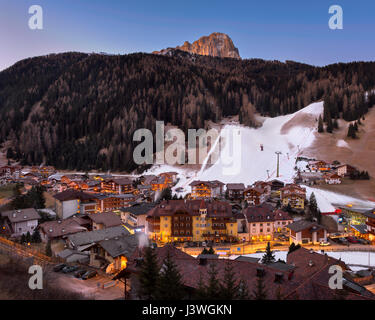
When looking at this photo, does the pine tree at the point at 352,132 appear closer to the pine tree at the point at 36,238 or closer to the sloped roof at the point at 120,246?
the sloped roof at the point at 120,246

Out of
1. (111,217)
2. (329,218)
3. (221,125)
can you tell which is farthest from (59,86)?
(329,218)

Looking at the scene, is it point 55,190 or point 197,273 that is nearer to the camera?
point 197,273

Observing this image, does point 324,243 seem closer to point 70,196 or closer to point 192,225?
point 192,225

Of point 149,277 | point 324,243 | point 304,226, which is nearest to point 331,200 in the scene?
point 324,243

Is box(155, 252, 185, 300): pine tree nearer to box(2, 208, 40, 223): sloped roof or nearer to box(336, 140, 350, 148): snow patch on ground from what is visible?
box(2, 208, 40, 223): sloped roof

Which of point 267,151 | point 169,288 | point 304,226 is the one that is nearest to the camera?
point 169,288

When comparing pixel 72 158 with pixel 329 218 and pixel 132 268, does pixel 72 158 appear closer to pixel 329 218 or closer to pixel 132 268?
pixel 329 218
